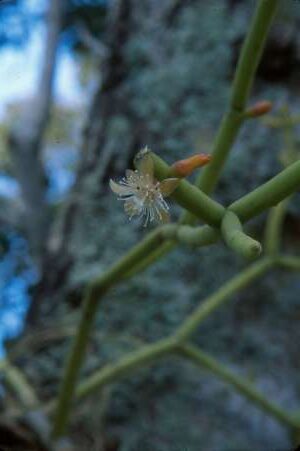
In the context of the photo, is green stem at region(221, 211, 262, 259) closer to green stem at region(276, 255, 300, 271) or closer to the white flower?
the white flower

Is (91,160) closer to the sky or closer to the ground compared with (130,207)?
closer to the sky

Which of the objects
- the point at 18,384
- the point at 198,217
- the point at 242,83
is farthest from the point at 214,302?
the point at 198,217

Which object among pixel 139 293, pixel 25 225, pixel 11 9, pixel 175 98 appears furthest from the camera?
pixel 11 9

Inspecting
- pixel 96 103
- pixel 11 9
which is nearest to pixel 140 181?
pixel 96 103

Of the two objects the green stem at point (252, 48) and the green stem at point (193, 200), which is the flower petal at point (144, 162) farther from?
the green stem at point (252, 48)

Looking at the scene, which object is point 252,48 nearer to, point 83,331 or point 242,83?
point 242,83

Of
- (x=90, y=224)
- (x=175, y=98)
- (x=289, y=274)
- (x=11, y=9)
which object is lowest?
(x=289, y=274)

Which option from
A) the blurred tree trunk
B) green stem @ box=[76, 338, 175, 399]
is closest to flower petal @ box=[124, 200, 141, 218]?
green stem @ box=[76, 338, 175, 399]

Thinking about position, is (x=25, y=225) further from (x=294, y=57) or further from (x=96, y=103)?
(x=294, y=57)
